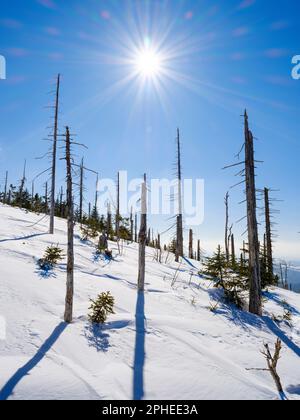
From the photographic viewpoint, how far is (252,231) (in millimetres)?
12219

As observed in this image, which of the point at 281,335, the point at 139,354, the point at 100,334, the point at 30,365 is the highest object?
the point at 30,365

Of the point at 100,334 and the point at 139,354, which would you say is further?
the point at 100,334

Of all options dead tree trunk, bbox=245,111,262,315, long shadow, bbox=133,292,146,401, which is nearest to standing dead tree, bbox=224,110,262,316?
dead tree trunk, bbox=245,111,262,315

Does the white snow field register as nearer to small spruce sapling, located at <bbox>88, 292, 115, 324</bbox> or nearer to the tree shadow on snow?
the tree shadow on snow

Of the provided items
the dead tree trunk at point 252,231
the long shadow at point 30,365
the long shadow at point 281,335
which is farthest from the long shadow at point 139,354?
the long shadow at point 281,335

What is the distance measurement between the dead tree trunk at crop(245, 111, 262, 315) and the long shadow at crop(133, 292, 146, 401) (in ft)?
17.5

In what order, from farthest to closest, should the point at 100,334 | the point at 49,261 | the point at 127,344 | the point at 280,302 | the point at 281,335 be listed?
1. the point at 280,302
2. the point at 49,261
3. the point at 281,335
4. the point at 100,334
5. the point at 127,344

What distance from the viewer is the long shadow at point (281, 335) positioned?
31.3 feet

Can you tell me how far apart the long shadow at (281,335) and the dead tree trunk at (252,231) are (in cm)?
57

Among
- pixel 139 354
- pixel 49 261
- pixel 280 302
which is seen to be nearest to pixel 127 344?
pixel 139 354

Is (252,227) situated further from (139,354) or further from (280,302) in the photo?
(139,354)

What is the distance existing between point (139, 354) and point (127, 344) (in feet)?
1.82

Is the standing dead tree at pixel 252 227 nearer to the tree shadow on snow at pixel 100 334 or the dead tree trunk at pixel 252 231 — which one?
the dead tree trunk at pixel 252 231

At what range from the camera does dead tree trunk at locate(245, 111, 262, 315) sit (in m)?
12.1
